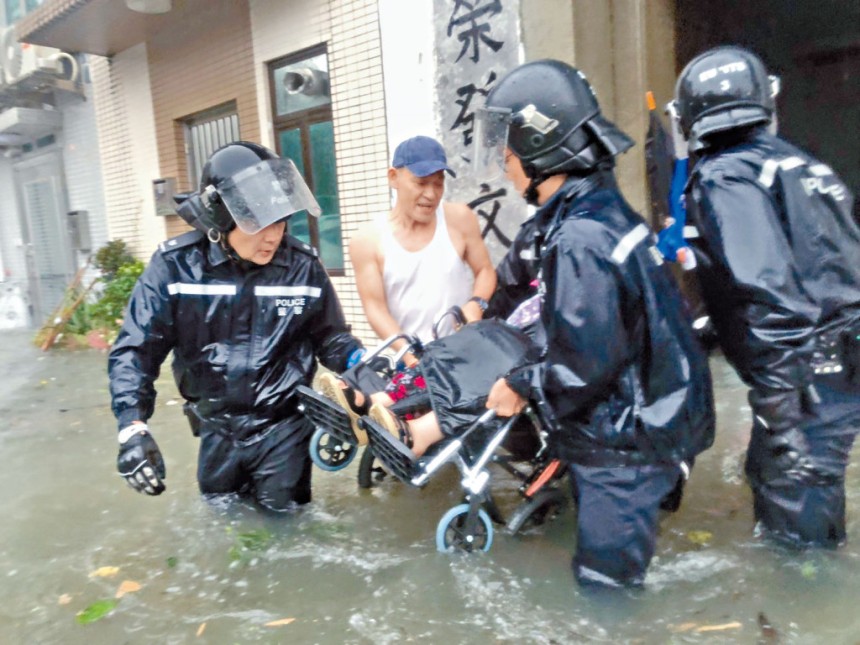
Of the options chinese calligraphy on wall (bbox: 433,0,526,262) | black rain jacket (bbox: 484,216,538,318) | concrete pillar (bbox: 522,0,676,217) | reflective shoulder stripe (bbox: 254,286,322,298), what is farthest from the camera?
chinese calligraphy on wall (bbox: 433,0,526,262)

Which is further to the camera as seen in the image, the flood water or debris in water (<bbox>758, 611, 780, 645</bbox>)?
the flood water

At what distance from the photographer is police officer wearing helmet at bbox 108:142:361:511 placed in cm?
328

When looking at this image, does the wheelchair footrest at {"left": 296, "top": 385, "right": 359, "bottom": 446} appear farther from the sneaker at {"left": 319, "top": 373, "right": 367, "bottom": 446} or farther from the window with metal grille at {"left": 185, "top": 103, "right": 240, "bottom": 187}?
the window with metal grille at {"left": 185, "top": 103, "right": 240, "bottom": 187}

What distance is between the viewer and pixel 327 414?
3.26m

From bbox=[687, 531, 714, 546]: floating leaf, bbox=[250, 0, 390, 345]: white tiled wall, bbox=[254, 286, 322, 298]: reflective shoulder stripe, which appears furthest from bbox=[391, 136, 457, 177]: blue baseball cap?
bbox=[250, 0, 390, 345]: white tiled wall

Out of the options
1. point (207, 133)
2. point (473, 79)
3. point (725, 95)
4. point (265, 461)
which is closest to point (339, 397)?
point (265, 461)

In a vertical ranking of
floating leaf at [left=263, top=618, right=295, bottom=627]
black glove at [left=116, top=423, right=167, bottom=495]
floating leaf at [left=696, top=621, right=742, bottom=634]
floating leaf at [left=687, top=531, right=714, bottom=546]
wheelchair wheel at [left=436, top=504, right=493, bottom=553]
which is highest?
black glove at [left=116, top=423, right=167, bottom=495]

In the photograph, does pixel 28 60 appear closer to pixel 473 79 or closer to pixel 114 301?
pixel 114 301

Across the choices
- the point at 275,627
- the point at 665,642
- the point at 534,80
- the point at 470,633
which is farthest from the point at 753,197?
the point at 275,627

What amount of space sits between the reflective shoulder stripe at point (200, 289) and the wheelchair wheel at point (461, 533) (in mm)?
1479

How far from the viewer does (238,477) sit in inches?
148

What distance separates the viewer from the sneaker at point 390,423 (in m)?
2.98

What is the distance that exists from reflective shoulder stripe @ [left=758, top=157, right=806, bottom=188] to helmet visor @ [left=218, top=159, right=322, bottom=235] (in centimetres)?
190

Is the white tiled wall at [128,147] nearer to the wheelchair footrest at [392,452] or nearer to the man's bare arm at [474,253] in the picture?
the man's bare arm at [474,253]
